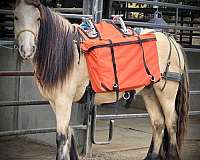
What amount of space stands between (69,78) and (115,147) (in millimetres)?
1935

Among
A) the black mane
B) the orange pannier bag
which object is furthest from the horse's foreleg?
the orange pannier bag

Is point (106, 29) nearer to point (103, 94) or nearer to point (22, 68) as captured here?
point (103, 94)

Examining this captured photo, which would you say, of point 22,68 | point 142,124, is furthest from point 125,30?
point 142,124

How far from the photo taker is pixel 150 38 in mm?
4301

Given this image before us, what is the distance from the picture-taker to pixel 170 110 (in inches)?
180

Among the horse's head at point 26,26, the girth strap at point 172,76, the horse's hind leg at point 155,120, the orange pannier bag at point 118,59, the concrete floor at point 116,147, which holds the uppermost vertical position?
the horse's head at point 26,26

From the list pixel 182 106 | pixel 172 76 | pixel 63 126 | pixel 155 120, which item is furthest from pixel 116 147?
pixel 63 126

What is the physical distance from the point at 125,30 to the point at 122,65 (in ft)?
1.25

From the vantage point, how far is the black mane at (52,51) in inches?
145

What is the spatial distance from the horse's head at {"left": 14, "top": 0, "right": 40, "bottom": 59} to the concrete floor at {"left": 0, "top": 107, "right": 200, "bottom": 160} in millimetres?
1772

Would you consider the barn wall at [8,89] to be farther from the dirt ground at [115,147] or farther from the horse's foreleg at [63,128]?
the horse's foreleg at [63,128]

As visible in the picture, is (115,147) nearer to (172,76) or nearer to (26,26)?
(172,76)

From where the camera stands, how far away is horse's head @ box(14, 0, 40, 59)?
135 inches

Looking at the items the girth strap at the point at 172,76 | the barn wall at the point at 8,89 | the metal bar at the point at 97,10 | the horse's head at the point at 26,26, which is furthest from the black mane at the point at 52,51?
the barn wall at the point at 8,89
